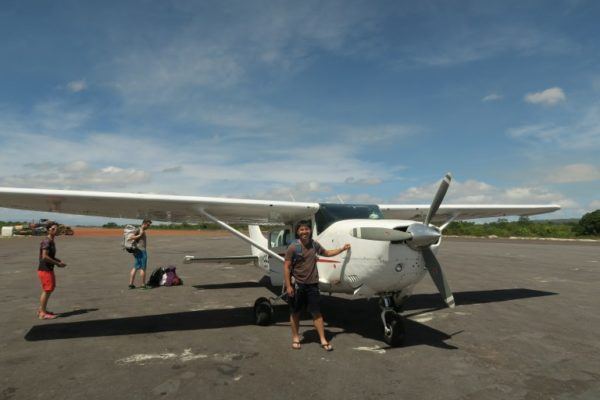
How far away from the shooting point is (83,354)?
5.30 metres

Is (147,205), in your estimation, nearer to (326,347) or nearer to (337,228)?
(337,228)

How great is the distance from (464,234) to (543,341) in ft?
166

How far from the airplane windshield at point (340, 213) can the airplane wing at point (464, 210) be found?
173 cm

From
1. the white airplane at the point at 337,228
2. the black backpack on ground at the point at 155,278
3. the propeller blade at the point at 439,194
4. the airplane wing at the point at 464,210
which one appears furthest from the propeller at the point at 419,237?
the black backpack on ground at the point at 155,278

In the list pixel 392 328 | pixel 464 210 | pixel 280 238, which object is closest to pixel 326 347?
pixel 392 328

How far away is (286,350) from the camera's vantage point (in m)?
5.55

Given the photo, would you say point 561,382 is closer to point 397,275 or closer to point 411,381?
point 411,381

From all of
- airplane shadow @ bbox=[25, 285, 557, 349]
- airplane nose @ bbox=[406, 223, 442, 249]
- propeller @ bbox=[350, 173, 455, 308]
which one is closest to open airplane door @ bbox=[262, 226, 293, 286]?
airplane shadow @ bbox=[25, 285, 557, 349]

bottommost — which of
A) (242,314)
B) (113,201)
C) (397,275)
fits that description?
(242,314)

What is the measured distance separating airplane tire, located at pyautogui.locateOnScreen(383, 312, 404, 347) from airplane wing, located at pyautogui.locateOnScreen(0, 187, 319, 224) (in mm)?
2534

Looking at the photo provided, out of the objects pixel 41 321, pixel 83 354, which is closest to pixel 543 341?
pixel 83 354

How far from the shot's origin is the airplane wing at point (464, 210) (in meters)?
9.29

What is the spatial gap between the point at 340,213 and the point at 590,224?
5337 cm

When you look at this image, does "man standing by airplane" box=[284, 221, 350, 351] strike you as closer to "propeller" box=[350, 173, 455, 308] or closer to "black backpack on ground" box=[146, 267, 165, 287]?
"propeller" box=[350, 173, 455, 308]
